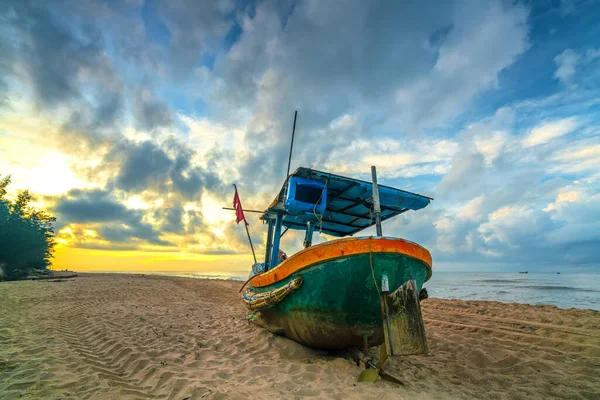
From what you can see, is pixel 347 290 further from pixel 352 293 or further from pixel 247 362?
pixel 247 362

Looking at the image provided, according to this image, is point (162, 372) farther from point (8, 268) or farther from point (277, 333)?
point (8, 268)

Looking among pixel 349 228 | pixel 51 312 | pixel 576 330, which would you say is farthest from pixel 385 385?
pixel 51 312

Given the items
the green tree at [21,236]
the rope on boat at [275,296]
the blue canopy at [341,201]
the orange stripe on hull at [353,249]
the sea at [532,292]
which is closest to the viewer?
the orange stripe on hull at [353,249]

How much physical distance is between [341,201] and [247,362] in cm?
420

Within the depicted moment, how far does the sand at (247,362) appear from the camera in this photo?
315 cm

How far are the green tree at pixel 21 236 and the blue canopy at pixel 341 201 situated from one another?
89.4 feet

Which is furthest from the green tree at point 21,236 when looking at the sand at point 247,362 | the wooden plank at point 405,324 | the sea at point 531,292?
the sea at point 531,292

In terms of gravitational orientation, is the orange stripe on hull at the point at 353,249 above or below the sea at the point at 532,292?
above

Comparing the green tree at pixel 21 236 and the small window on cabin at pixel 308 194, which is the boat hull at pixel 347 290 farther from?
the green tree at pixel 21 236

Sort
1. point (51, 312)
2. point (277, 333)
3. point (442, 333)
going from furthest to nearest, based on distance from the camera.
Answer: point (51, 312), point (442, 333), point (277, 333)

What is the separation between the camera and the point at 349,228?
28.7 feet

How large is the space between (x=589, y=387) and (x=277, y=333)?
193 inches

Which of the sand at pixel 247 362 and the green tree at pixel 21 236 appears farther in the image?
the green tree at pixel 21 236

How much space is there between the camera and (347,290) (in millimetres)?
3795
